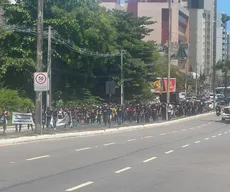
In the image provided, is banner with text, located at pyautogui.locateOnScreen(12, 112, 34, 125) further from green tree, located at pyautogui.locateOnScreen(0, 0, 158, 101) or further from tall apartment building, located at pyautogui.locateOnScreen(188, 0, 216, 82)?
tall apartment building, located at pyautogui.locateOnScreen(188, 0, 216, 82)

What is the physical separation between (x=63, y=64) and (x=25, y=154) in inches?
1505

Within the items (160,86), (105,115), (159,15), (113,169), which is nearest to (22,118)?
(105,115)

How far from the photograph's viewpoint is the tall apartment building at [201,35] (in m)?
159

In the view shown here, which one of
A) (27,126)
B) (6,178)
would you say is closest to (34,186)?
(6,178)

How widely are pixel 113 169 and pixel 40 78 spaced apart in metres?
12.4

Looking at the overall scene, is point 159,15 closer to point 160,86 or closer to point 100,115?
point 160,86

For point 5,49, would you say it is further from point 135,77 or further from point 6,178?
point 6,178

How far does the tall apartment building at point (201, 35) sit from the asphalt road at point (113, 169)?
13490 centimetres

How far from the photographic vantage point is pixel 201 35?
165375mm

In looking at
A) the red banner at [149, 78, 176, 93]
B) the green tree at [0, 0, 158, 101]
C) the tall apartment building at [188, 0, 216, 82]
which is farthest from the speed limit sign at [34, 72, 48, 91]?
the tall apartment building at [188, 0, 216, 82]

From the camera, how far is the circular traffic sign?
25734 millimetres

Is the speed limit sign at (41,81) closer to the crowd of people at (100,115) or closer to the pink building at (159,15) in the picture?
the crowd of people at (100,115)

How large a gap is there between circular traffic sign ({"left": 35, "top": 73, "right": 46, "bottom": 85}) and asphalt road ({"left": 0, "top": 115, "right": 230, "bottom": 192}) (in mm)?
5607

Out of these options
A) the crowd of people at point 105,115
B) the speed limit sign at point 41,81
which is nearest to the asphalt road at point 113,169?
the speed limit sign at point 41,81
